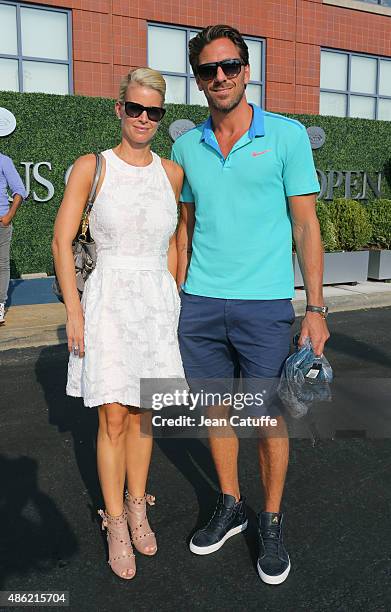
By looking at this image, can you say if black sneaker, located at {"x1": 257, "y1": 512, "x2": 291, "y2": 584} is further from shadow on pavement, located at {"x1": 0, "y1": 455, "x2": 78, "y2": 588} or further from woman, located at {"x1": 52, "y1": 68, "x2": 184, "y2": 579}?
shadow on pavement, located at {"x1": 0, "y1": 455, "x2": 78, "y2": 588}

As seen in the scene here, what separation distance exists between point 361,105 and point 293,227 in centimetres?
1546

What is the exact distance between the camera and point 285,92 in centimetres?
1512

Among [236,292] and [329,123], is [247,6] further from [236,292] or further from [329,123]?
[236,292]

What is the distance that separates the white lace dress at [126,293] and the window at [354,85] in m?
14.6

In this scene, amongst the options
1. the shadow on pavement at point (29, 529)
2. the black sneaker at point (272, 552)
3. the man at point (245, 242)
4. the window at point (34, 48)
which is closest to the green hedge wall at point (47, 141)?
the window at point (34, 48)

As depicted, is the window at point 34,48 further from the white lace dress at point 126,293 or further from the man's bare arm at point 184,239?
the white lace dress at point 126,293

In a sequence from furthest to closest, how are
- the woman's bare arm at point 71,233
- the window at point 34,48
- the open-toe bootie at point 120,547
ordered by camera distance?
the window at point 34,48
the open-toe bootie at point 120,547
the woman's bare arm at point 71,233

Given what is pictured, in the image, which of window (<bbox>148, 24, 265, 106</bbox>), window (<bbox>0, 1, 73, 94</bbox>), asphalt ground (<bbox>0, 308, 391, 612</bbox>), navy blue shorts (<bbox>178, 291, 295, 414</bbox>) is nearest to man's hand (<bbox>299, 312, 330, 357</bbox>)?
navy blue shorts (<bbox>178, 291, 295, 414</bbox>)

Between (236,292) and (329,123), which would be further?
(329,123)

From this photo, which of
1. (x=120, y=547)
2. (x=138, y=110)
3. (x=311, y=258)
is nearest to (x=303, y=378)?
(x=311, y=258)

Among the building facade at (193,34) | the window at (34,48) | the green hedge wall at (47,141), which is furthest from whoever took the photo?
the building facade at (193,34)

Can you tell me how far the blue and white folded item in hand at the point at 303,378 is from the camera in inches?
99.3

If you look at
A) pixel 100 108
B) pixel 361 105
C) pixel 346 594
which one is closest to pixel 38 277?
pixel 100 108

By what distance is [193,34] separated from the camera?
46.7 feet
